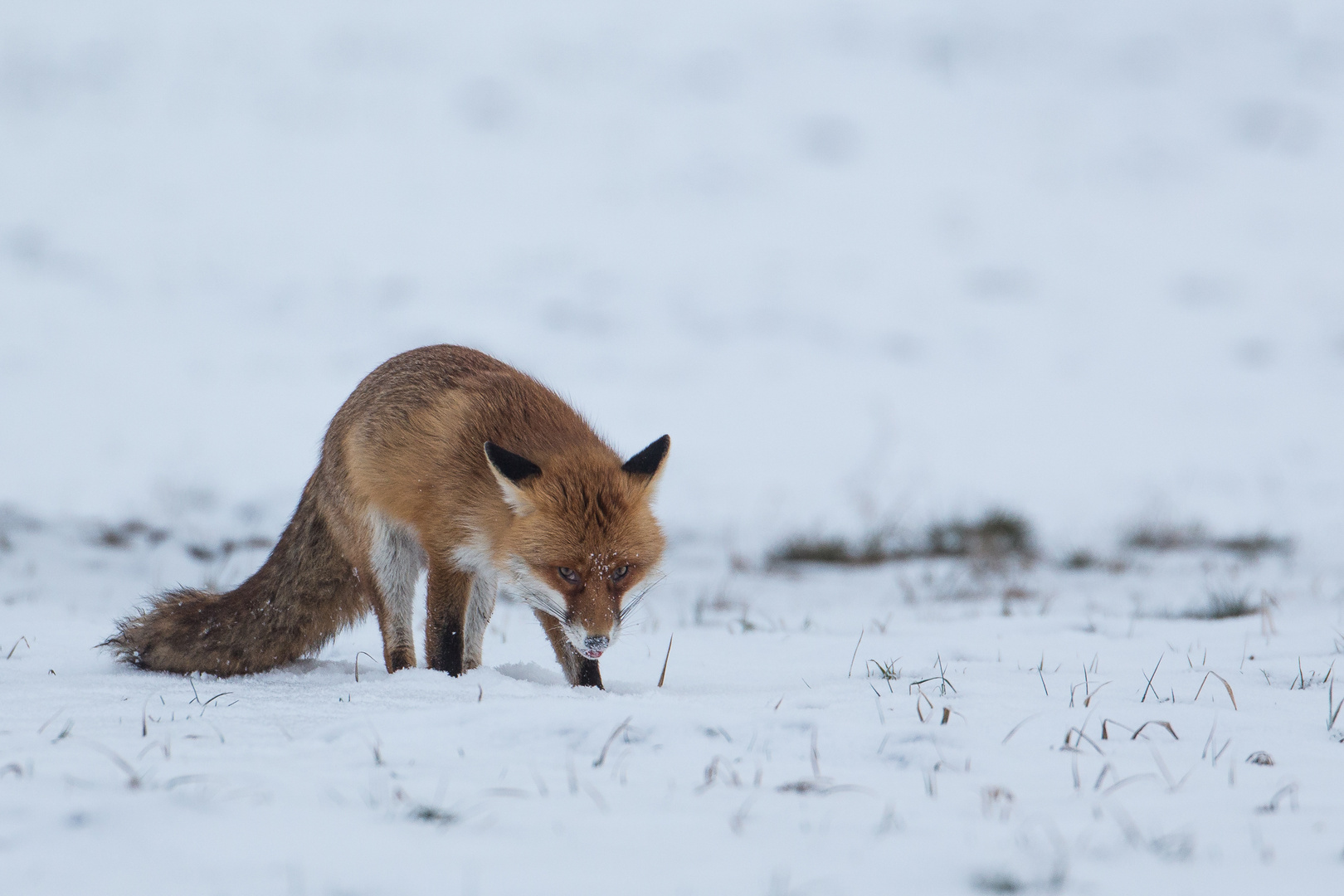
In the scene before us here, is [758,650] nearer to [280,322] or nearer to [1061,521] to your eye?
[1061,521]

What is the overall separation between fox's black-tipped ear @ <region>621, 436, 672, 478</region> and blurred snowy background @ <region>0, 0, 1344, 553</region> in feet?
17.4

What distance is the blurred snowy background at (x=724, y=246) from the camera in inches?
531

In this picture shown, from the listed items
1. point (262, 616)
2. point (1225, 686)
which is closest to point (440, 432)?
point (262, 616)

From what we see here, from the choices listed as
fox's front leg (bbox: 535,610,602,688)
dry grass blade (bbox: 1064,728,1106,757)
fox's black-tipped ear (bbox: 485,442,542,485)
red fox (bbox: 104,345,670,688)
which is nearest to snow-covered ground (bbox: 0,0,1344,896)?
dry grass blade (bbox: 1064,728,1106,757)

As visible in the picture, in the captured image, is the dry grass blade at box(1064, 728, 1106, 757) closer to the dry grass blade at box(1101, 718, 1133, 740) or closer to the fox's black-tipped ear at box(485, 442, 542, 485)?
the dry grass blade at box(1101, 718, 1133, 740)

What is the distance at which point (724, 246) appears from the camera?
26484 mm

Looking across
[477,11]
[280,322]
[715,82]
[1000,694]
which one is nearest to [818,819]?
[1000,694]

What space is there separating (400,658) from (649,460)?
59.9 inches

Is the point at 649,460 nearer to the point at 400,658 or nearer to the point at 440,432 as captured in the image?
the point at 440,432

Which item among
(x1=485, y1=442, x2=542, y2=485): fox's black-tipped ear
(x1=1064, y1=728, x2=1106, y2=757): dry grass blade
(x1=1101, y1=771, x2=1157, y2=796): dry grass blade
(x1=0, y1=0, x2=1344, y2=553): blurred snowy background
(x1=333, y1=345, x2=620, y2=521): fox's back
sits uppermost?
(x1=0, y1=0, x2=1344, y2=553): blurred snowy background

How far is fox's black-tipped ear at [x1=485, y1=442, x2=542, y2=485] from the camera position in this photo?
4.18m

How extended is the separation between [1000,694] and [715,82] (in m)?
34.2

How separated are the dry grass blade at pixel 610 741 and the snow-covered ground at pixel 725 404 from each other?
0.03 metres

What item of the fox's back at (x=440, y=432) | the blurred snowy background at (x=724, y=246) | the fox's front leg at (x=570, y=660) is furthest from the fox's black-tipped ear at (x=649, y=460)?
the blurred snowy background at (x=724, y=246)
